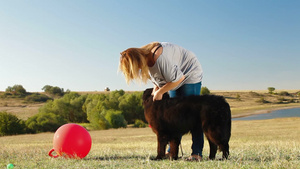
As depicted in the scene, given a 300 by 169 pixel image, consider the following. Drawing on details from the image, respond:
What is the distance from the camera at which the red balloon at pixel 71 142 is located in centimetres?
591

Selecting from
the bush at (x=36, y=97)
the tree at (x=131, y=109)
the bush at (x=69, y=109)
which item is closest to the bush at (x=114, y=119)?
the tree at (x=131, y=109)

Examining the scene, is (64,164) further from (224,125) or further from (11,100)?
(11,100)

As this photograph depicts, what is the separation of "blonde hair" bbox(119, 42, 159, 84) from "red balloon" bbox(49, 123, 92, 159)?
6.92ft

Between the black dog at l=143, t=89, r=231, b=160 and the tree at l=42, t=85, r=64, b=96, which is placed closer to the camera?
the black dog at l=143, t=89, r=231, b=160

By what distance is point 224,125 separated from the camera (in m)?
4.55

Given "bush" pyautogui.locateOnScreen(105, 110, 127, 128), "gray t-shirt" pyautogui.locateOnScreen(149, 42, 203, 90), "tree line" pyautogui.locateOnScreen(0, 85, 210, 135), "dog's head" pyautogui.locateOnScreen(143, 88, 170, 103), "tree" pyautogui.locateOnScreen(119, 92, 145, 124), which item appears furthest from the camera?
"tree" pyautogui.locateOnScreen(119, 92, 145, 124)

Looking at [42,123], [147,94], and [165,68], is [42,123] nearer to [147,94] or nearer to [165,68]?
[147,94]

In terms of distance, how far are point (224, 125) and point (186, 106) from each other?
67 cm

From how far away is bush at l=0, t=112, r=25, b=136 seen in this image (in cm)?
3188

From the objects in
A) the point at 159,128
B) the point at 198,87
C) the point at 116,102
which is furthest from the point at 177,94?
the point at 116,102

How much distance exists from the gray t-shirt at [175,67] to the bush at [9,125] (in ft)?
103

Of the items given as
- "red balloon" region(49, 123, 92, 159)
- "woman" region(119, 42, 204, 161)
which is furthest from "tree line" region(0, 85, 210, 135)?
"woman" region(119, 42, 204, 161)

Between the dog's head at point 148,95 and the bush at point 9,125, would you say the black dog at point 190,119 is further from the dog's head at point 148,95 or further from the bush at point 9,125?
the bush at point 9,125

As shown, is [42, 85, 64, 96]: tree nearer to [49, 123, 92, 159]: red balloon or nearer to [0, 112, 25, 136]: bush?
[0, 112, 25, 136]: bush
